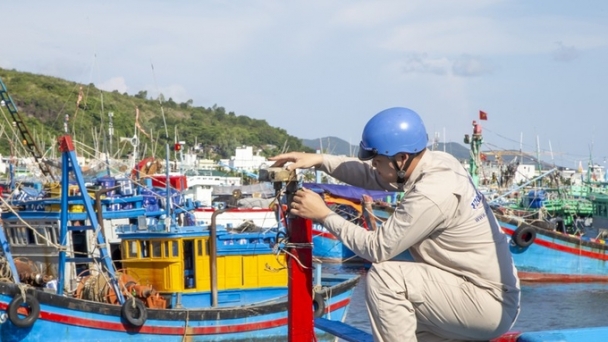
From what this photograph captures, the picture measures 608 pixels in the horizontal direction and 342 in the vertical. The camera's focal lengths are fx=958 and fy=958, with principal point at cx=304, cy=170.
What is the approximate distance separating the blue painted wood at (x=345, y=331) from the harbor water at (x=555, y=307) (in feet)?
46.4

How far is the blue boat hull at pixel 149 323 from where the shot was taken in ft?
45.1

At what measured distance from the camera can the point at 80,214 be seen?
1648cm

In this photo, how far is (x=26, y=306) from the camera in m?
13.6

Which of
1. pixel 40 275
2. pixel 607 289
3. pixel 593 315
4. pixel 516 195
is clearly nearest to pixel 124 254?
pixel 40 275

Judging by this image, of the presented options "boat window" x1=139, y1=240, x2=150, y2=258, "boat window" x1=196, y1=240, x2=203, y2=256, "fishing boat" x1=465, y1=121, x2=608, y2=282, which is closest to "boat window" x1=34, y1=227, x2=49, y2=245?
"boat window" x1=139, y1=240, x2=150, y2=258

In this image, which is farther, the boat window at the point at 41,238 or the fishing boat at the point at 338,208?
the fishing boat at the point at 338,208

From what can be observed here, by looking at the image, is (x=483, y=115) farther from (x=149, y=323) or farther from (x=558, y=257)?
(x=149, y=323)

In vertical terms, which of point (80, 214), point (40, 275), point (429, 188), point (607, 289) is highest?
point (429, 188)

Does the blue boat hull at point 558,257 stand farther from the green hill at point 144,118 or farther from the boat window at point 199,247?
the green hill at point 144,118

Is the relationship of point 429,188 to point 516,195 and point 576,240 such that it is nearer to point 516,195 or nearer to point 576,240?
point 576,240

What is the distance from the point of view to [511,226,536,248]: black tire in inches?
1134

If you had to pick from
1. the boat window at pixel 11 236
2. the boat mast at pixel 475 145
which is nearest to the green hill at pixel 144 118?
the boat mast at pixel 475 145

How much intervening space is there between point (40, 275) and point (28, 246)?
0.94m

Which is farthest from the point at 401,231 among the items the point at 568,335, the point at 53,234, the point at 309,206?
the point at 53,234
